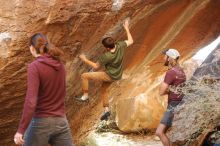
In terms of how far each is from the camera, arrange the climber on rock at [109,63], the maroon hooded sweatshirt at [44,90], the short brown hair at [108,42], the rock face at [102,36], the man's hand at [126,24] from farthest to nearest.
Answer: the man's hand at [126,24]
the climber on rock at [109,63]
the short brown hair at [108,42]
the rock face at [102,36]
the maroon hooded sweatshirt at [44,90]

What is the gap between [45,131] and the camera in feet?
16.3

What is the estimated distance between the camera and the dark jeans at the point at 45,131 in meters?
4.92

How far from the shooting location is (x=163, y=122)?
7008 mm

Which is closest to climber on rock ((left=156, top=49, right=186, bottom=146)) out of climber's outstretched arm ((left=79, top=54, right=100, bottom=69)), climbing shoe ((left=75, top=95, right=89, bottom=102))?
climber's outstretched arm ((left=79, top=54, right=100, bottom=69))

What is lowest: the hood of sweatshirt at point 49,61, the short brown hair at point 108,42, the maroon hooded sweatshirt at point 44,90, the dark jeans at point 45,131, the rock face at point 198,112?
the rock face at point 198,112

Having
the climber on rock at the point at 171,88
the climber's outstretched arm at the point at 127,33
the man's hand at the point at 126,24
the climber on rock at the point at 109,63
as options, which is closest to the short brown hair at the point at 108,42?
the climber on rock at the point at 109,63

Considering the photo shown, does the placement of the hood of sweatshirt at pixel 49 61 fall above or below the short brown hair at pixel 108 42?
below

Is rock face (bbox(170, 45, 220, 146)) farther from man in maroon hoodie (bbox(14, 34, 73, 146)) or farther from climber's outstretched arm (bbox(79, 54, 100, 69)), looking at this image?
man in maroon hoodie (bbox(14, 34, 73, 146))

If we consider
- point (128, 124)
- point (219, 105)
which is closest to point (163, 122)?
point (219, 105)

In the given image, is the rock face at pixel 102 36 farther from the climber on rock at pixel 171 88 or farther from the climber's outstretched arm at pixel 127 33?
the climber on rock at pixel 171 88

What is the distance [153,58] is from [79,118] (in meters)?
1.86

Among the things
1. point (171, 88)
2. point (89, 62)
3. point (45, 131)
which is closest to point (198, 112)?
point (171, 88)

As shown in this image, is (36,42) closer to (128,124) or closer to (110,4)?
(110,4)

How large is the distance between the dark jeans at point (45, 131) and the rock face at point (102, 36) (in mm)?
2157
